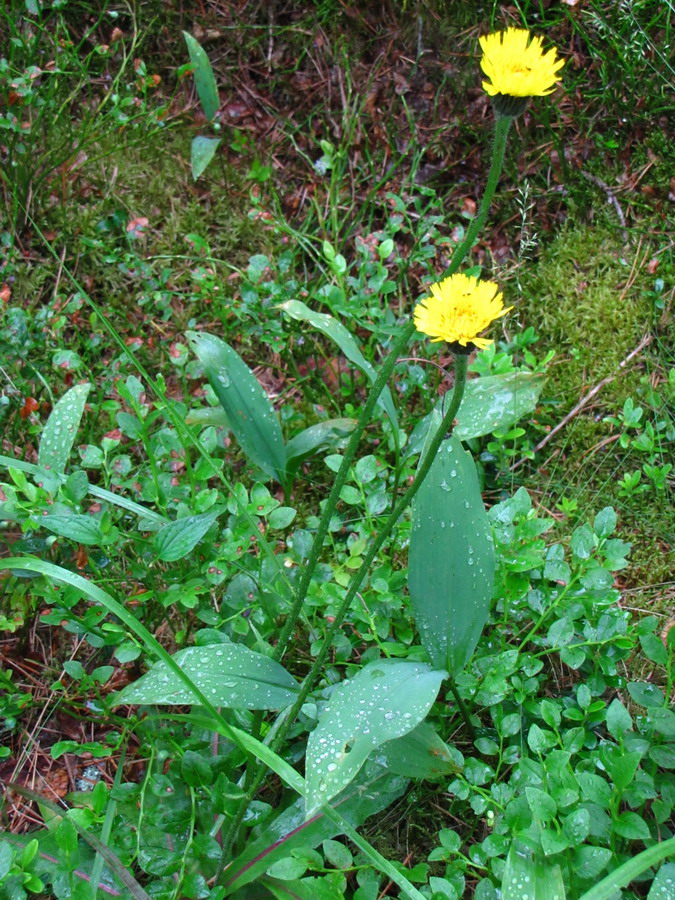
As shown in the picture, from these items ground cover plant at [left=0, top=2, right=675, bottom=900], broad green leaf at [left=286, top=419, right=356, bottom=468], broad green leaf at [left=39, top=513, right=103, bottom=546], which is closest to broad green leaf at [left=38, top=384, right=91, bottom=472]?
ground cover plant at [left=0, top=2, right=675, bottom=900]

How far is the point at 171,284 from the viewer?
220 cm

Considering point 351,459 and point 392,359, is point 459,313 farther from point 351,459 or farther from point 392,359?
point 351,459

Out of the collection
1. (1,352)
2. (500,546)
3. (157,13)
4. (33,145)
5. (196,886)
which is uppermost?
(157,13)

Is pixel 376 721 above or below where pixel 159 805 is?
above

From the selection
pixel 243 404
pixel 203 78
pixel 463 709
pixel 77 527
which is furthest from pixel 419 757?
pixel 203 78

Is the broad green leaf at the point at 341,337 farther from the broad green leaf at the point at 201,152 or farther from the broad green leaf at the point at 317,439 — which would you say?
the broad green leaf at the point at 201,152

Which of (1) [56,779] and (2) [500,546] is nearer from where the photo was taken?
(2) [500,546]

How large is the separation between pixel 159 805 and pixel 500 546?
79 cm

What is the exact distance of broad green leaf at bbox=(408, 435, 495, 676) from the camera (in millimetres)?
1350

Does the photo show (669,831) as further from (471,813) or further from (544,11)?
(544,11)

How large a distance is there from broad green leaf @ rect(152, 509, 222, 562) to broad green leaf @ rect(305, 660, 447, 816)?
0.37m

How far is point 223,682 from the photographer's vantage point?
1.29 meters

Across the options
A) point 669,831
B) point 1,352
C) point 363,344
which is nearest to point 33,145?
point 1,352

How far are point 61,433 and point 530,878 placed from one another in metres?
1.22
